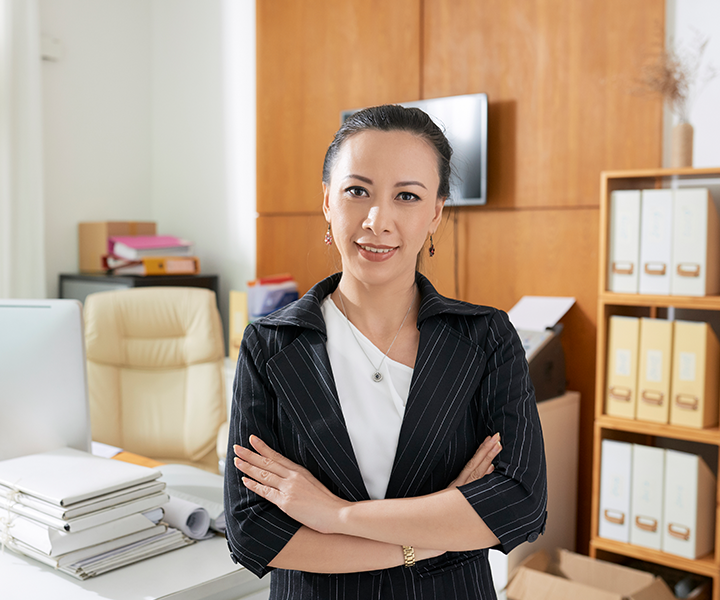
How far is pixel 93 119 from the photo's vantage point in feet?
13.1

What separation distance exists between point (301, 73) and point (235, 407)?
282 cm

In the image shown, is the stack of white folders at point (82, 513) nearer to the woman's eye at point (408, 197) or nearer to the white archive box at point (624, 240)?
the woman's eye at point (408, 197)

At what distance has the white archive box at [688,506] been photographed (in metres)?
2.20

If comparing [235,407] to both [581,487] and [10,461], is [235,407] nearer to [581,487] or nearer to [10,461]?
[10,461]

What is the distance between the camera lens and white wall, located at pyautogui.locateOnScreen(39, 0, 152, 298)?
3.83 meters

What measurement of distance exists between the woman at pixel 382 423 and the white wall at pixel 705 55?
1714mm

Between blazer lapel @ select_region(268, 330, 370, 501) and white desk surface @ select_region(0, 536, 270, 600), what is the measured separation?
385 millimetres

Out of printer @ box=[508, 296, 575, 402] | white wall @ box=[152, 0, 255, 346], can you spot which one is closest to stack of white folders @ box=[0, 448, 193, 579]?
printer @ box=[508, 296, 575, 402]

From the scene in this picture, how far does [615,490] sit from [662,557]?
248mm

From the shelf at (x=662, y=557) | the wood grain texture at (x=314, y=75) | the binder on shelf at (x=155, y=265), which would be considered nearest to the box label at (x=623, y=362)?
the shelf at (x=662, y=557)

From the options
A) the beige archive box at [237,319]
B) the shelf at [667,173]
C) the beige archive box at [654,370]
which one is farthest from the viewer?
the beige archive box at [237,319]

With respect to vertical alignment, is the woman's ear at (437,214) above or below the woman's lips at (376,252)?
above

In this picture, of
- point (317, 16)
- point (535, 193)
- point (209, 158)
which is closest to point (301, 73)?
point (317, 16)

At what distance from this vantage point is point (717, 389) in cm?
225
